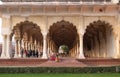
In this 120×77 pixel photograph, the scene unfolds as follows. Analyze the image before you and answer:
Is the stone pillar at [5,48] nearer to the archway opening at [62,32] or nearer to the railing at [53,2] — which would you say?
the railing at [53,2]

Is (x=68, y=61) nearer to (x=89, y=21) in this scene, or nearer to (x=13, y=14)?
(x=89, y=21)

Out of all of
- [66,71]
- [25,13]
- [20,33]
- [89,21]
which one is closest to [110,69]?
[66,71]

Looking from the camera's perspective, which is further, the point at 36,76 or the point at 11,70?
the point at 11,70

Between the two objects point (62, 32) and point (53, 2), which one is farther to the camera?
point (62, 32)

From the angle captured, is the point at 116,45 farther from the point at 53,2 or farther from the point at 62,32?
the point at 62,32

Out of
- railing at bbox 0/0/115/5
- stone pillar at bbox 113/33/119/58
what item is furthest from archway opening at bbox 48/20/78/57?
stone pillar at bbox 113/33/119/58

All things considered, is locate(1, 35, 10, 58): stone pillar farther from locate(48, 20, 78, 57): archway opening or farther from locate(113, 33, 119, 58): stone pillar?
locate(113, 33, 119, 58): stone pillar

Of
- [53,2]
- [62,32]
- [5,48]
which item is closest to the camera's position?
[53,2]

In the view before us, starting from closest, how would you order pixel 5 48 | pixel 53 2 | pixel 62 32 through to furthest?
pixel 53 2
pixel 5 48
pixel 62 32

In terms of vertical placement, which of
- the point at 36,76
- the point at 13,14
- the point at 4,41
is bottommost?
the point at 36,76

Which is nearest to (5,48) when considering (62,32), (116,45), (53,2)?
(53,2)

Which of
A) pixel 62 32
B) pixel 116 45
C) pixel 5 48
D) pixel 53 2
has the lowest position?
pixel 5 48

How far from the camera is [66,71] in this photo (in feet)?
60.7

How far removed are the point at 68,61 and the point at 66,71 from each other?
5.07 metres
